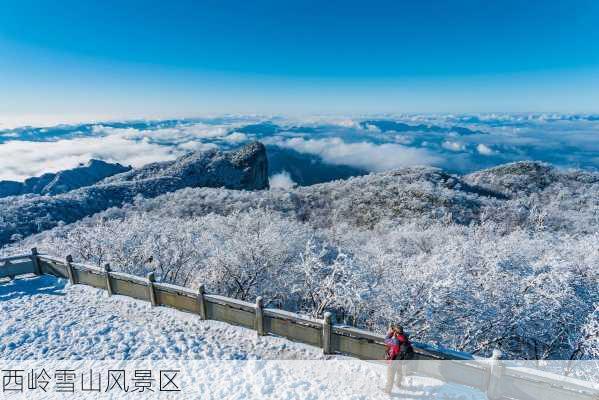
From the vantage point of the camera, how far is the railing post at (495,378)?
8398 mm

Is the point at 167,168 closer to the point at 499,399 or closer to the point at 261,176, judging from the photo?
the point at 261,176

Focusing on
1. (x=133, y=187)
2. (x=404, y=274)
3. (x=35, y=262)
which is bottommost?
(x=133, y=187)

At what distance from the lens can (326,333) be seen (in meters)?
10.5

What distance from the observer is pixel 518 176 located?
109 metres

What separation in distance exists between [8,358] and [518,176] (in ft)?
437

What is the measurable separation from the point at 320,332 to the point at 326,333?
12.7 inches

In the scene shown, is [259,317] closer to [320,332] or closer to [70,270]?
[320,332]

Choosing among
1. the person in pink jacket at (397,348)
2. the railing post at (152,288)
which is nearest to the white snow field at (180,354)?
the railing post at (152,288)

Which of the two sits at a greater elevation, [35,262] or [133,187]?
[35,262]

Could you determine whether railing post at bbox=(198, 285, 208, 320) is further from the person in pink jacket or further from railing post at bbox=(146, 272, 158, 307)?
the person in pink jacket

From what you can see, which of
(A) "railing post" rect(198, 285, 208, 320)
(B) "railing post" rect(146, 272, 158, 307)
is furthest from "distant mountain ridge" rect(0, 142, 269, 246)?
(A) "railing post" rect(198, 285, 208, 320)

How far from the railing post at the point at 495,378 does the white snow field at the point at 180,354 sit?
346mm

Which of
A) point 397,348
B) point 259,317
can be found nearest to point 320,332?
point 259,317

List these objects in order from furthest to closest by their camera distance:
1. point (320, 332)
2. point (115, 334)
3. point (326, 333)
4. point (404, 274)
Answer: point (404, 274) < point (115, 334) < point (320, 332) < point (326, 333)
